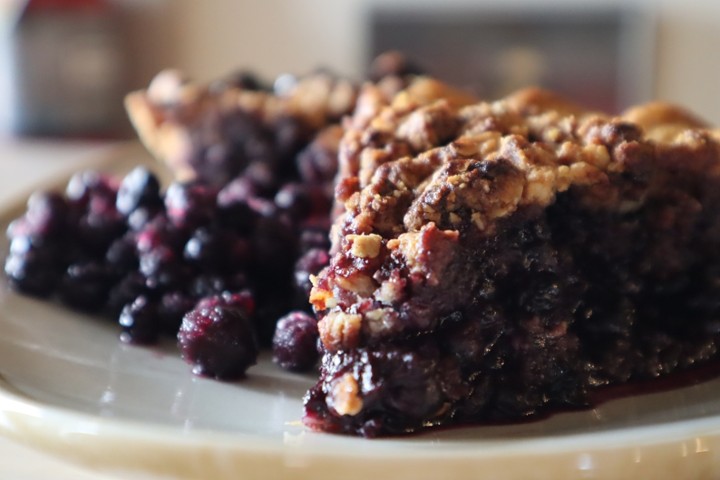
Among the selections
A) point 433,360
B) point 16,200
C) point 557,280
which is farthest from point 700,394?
point 16,200

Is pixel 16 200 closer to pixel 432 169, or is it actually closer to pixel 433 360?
pixel 432 169

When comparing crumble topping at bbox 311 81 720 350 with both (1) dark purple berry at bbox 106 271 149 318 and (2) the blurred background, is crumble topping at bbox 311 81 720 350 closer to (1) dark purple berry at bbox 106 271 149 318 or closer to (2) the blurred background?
(1) dark purple berry at bbox 106 271 149 318

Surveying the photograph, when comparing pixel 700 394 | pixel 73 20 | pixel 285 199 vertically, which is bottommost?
pixel 700 394

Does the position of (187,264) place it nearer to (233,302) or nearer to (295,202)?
(233,302)

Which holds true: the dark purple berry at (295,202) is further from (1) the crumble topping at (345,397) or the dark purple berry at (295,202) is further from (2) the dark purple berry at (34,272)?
(1) the crumble topping at (345,397)

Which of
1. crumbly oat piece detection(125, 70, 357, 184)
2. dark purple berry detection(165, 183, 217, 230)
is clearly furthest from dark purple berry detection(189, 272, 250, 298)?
crumbly oat piece detection(125, 70, 357, 184)

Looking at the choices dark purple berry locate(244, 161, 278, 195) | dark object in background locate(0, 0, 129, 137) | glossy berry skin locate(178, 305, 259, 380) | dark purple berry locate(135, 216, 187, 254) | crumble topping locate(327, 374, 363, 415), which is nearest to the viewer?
crumble topping locate(327, 374, 363, 415)
